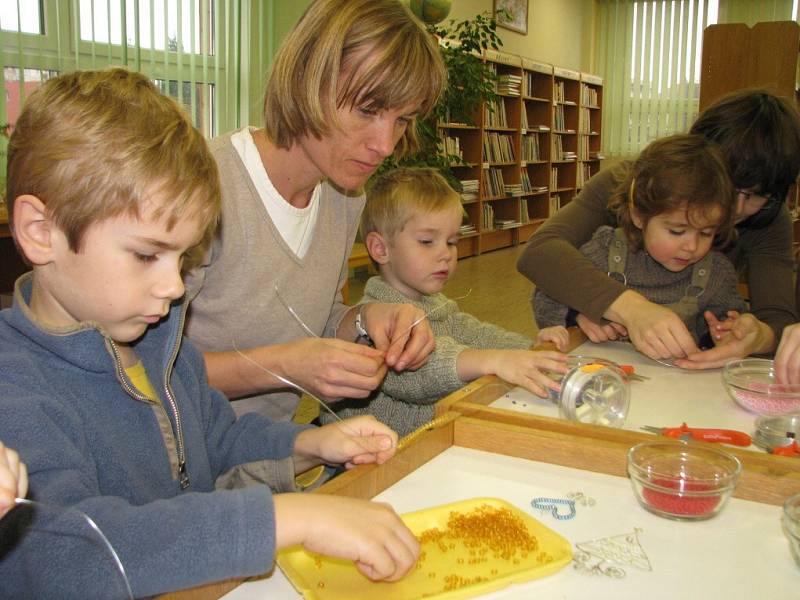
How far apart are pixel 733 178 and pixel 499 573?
1.30m

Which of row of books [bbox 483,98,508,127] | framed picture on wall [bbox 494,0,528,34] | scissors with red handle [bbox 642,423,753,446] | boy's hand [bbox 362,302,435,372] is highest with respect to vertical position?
framed picture on wall [bbox 494,0,528,34]

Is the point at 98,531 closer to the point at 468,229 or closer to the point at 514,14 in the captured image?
the point at 468,229

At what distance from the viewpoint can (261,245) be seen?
136 centimetres

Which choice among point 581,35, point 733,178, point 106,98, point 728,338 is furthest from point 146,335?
point 581,35

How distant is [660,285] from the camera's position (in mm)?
1812

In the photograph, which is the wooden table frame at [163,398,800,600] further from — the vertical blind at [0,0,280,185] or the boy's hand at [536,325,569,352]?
the vertical blind at [0,0,280,185]

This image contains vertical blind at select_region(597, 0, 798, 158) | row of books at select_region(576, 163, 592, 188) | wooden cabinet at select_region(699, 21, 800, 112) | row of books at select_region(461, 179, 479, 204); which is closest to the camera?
wooden cabinet at select_region(699, 21, 800, 112)

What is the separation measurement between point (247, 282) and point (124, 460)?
0.53m

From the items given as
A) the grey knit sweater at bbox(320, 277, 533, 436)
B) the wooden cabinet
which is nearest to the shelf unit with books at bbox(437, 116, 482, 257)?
the wooden cabinet

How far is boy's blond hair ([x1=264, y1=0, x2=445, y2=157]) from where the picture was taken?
4.09 feet

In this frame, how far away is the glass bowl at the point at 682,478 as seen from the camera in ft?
2.63

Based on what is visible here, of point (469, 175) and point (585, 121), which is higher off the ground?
point (585, 121)

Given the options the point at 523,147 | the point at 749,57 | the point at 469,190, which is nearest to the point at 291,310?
the point at 749,57

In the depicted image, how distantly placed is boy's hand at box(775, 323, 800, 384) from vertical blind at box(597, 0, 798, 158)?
8438 mm
